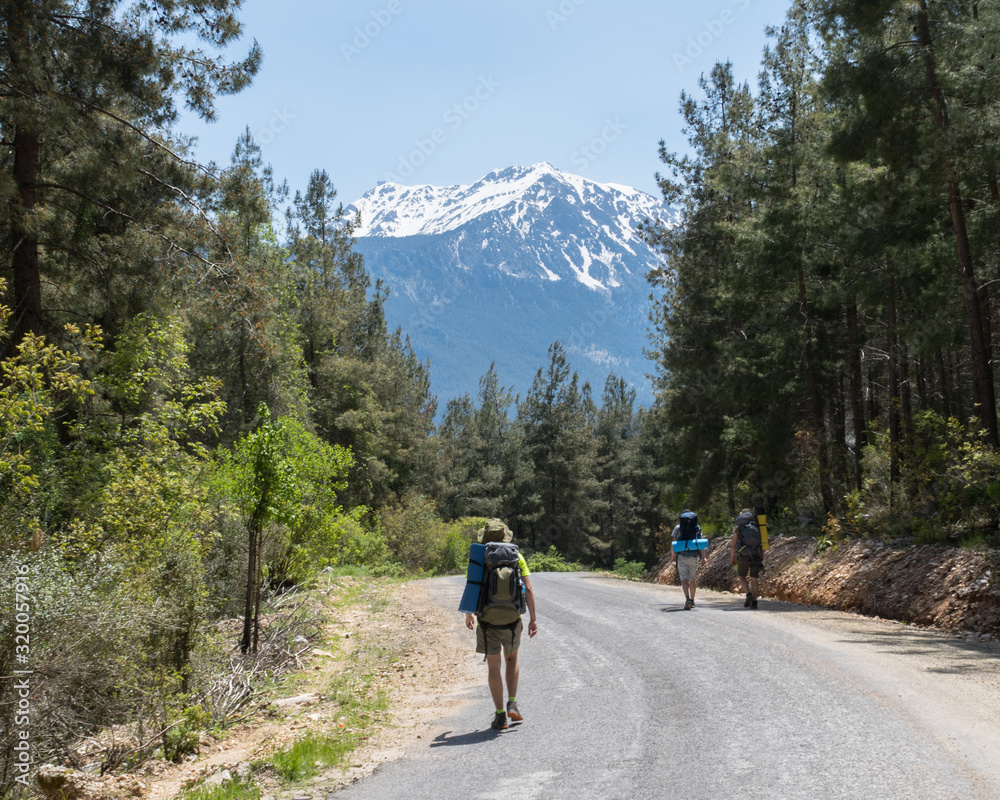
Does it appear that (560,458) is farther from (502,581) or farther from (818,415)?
(502,581)

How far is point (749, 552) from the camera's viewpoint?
50.0 feet

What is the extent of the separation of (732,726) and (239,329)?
20663mm

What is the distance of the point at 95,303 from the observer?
13.5m

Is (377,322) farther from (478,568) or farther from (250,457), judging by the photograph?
→ (478,568)

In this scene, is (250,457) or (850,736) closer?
(850,736)

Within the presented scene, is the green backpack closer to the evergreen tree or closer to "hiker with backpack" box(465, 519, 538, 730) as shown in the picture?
"hiker with backpack" box(465, 519, 538, 730)

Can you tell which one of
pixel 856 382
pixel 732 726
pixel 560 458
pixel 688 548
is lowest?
pixel 732 726

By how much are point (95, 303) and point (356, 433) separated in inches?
962

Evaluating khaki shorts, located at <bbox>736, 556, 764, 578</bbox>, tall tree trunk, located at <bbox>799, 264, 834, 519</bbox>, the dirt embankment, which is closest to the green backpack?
the dirt embankment

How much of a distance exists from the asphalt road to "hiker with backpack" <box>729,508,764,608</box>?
13.4 ft

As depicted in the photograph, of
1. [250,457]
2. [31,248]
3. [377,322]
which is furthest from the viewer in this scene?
[377,322]

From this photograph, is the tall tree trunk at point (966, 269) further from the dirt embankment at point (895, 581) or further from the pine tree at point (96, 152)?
the pine tree at point (96, 152)

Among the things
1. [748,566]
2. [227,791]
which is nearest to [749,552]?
[748,566]

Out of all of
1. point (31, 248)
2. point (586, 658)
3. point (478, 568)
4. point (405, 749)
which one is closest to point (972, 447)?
point (586, 658)
